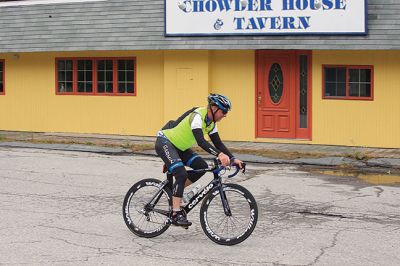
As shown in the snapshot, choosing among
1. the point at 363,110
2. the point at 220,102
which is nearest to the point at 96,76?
the point at 363,110

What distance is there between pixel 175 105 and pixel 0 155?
5.17 m

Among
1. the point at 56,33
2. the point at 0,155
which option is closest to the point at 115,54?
the point at 56,33

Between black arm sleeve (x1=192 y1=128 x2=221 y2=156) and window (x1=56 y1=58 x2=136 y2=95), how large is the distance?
43.8ft

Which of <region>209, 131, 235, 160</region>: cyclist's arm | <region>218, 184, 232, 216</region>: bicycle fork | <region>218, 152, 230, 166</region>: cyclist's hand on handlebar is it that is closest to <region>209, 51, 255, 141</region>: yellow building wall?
<region>209, 131, 235, 160</region>: cyclist's arm

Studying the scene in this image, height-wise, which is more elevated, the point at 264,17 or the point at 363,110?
the point at 264,17

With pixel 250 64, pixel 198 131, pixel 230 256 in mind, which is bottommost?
pixel 230 256

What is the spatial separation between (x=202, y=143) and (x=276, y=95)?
1181 centimetres

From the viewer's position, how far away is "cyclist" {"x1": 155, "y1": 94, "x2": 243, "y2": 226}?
9.27 metres

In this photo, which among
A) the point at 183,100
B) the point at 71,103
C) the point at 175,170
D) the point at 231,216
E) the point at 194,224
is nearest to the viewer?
the point at 231,216

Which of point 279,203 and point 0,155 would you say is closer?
point 279,203

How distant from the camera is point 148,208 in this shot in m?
9.66

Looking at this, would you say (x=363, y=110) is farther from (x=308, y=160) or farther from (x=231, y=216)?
(x=231, y=216)

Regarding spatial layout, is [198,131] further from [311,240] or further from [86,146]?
[86,146]

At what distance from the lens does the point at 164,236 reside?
32.0ft
